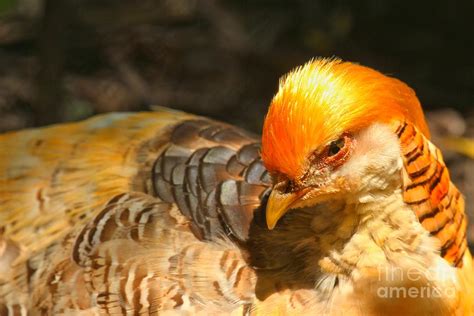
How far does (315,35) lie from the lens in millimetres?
6395

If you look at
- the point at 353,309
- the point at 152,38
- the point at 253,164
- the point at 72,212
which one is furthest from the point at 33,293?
the point at 152,38

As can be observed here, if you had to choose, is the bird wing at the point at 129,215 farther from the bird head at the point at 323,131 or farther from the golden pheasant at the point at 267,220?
the bird head at the point at 323,131

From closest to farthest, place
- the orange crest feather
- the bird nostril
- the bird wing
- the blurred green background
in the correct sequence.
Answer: the orange crest feather → the bird nostril → the bird wing → the blurred green background

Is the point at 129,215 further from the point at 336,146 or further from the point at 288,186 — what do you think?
the point at 336,146

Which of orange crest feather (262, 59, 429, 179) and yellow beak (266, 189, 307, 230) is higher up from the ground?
orange crest feather (262, 59, 429, 179)

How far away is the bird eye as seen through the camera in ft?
8.84

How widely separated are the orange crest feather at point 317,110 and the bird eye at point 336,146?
0.03 meters

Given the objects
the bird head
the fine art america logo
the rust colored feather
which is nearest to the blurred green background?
the rust colored feather

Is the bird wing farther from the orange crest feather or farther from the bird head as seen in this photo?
the orange crest feather

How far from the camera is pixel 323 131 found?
8.69 ft

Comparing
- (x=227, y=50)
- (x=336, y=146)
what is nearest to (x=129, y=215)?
(x=336, y=146)

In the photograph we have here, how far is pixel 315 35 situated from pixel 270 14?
443mm

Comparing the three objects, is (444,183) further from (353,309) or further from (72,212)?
(72,212)

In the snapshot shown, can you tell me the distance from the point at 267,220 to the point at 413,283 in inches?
23.6
